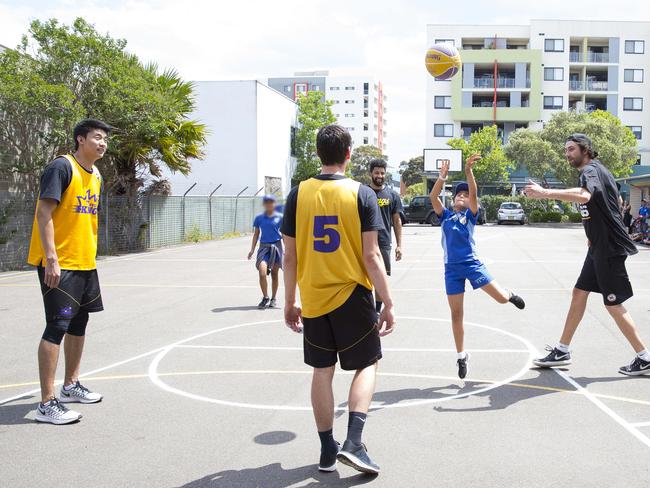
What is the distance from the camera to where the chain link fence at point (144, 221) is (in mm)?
15883

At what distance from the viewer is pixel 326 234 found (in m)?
3.70

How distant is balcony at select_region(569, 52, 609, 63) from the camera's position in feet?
214

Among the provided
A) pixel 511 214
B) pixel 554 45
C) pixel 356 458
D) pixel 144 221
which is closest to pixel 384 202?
pixel 356 458

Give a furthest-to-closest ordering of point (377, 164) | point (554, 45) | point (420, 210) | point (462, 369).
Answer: point (554, 45) → point (420, 210) → point (377, 164) → point (462, 369)

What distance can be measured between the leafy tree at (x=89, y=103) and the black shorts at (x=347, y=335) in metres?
14.2

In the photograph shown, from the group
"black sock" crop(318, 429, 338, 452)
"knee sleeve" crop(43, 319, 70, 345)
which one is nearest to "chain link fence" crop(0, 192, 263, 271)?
"knee sleeve" crop(43, 319, 70, 345)

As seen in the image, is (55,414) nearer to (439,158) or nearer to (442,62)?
(442,62)

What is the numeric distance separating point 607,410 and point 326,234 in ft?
8.92

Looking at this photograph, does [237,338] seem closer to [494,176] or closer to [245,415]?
[245,415]

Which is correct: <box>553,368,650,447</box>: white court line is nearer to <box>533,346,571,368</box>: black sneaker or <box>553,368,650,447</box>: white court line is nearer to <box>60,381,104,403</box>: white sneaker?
<box>533,346,571,368</box>: black sneaker

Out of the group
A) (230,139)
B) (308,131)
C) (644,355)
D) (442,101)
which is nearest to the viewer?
(644,355)

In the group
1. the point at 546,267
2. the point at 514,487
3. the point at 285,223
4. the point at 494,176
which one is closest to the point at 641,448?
the point at 514,487

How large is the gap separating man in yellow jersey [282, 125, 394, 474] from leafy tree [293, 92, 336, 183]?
40.8 meters

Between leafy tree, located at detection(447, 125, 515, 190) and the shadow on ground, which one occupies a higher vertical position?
leafy tree, located at detection(447, 125, 515, 190)
